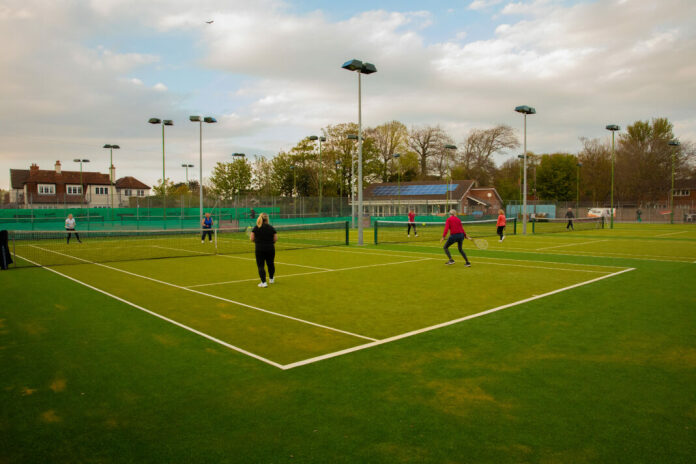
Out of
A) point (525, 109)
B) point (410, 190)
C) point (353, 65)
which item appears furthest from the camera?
point (410, 190)

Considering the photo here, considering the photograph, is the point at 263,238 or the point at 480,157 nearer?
the point at 263,238

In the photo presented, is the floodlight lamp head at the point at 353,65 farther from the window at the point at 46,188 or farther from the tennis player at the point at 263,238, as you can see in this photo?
the window at the point at 46,188

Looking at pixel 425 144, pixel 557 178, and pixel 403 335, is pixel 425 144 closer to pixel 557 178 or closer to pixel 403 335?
pixel 557 178

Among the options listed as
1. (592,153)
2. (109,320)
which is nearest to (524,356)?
(109,320)

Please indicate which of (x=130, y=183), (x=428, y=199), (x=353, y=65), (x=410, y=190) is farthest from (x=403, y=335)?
(x=130, y=183)

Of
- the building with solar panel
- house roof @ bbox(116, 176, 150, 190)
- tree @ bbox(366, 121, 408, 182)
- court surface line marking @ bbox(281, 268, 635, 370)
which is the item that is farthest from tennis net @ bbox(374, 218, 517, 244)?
house roof @ bbox(116, 176, 150, 190)

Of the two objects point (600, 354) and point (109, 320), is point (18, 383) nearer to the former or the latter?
point (109, 320)

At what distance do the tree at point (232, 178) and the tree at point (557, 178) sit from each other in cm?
4831

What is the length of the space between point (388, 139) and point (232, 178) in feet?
86.7

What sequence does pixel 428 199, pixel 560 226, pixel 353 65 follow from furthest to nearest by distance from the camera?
1. pixel 428 199
2. pixel 560 226
3. pixel 353 65

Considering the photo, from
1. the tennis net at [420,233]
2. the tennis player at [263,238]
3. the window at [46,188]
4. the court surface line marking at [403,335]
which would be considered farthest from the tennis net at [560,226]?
the window at [46,188]

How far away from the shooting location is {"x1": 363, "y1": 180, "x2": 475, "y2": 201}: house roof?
6675 centimetres

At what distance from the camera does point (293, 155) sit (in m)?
68.9

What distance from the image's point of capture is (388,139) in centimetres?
7838
